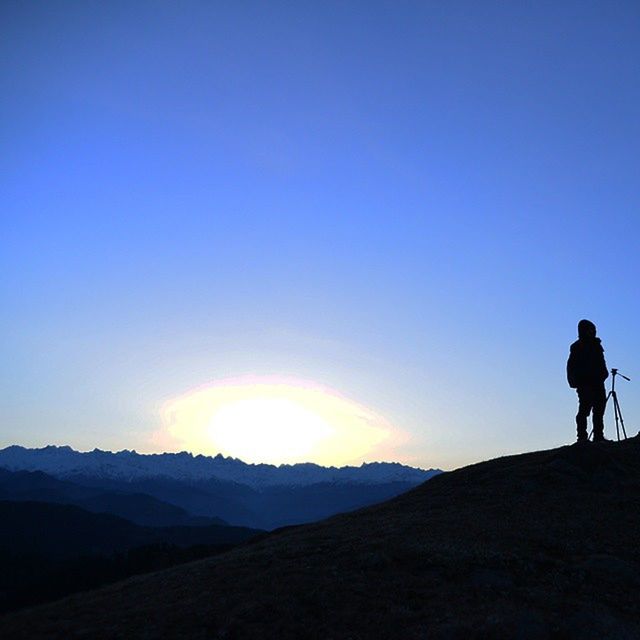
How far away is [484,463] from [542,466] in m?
4.53

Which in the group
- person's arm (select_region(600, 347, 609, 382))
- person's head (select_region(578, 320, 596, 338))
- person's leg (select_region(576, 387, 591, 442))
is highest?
person's head (select_region(578, 320, 596, 338))

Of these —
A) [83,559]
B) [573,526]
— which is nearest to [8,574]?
[83,559]

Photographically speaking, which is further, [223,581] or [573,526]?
[573,526]

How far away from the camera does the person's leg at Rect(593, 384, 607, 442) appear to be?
27578 millimetres

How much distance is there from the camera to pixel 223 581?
54.5 ft

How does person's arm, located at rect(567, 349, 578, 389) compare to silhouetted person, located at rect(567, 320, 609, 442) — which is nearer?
silhouetted person, located at rect(567, 320, 609, 442)

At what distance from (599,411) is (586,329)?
392 centimetres

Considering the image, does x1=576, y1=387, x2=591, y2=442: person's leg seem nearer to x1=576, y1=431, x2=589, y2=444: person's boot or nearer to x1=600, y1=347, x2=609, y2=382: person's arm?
x1=576, y1=431, x2=589, y2=444: person's boot

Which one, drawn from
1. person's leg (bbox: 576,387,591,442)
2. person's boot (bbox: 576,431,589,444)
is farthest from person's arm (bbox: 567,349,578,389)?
person's boot (bbox: 576,431,589,444)

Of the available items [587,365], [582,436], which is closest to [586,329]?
[587,365]

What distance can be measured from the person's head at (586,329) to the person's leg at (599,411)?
2397 millimetres

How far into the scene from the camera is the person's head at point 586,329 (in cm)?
2795

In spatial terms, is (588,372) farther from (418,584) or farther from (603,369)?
(418,584)

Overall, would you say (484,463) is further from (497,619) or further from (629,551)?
(497,619)
